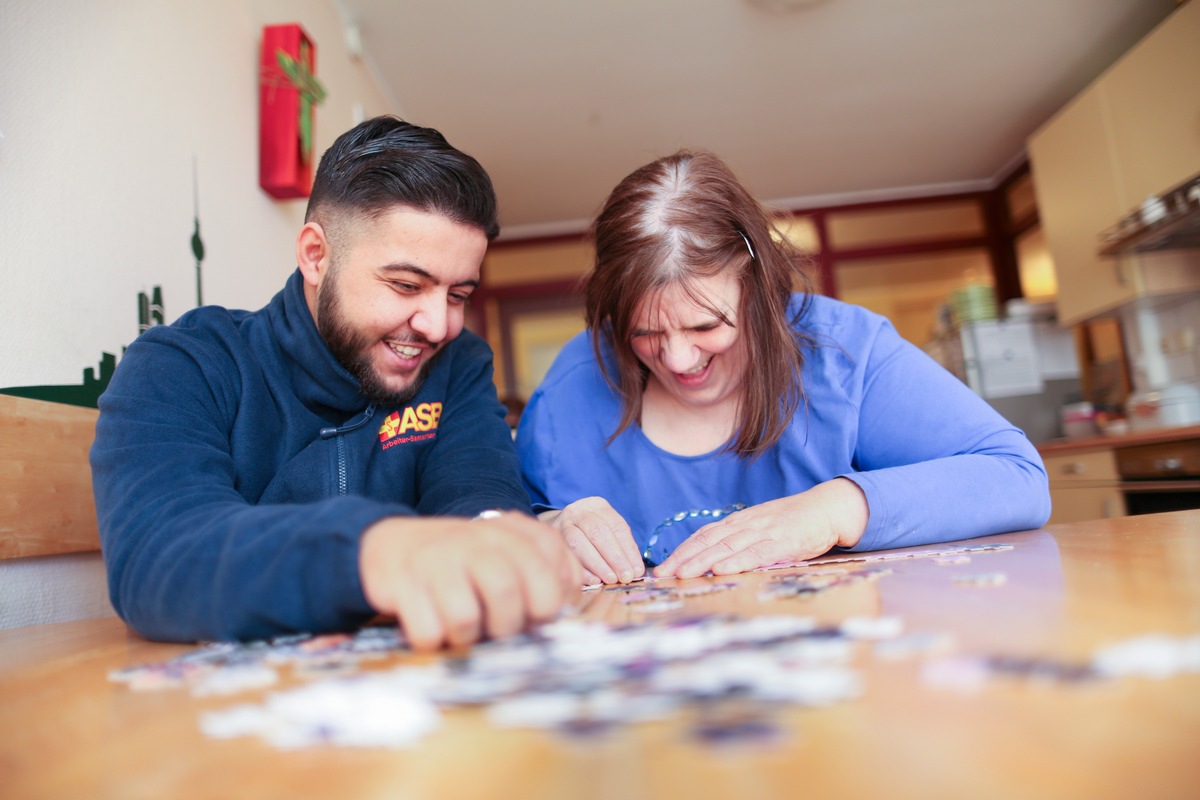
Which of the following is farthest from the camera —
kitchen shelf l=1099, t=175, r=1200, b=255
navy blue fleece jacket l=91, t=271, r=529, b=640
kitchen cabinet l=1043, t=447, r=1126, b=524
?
kitchen cabinet l=1043, t=447, r=1126, b=524

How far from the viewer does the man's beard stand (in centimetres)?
117

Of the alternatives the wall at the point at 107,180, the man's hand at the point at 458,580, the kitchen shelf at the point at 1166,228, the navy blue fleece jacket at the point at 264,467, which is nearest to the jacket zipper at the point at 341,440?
the navy blue fleece jacket at the point at 264,467

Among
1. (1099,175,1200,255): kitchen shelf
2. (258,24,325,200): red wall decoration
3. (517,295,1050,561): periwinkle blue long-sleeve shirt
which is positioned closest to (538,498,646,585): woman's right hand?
(517,295,1050,561): periwinkle blue long-sleeve shirt

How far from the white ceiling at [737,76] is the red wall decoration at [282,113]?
1.07 m

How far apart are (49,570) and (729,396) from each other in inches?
43.1

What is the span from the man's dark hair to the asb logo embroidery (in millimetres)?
292

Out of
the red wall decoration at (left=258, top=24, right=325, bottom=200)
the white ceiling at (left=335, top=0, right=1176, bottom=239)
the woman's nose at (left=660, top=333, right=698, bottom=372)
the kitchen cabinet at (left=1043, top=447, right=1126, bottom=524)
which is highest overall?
the white ceiling at (left=335, top=0, right=1176, bottom=239)

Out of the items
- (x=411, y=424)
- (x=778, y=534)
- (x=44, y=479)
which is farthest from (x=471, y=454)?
(x=44, y=479)

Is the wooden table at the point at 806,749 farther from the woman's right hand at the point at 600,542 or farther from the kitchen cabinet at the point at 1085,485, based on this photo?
the kitchen cabinet at the point at 1085,485

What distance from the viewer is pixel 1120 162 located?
3771 millimetres

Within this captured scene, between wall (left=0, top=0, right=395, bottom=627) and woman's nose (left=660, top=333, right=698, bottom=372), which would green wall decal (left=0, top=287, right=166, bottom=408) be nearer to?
wall (left=0, top=0, right=395, bottom=627)

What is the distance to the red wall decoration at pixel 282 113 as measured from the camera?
2.28 meters

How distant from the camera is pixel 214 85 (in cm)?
201

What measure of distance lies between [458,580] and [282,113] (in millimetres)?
2177
